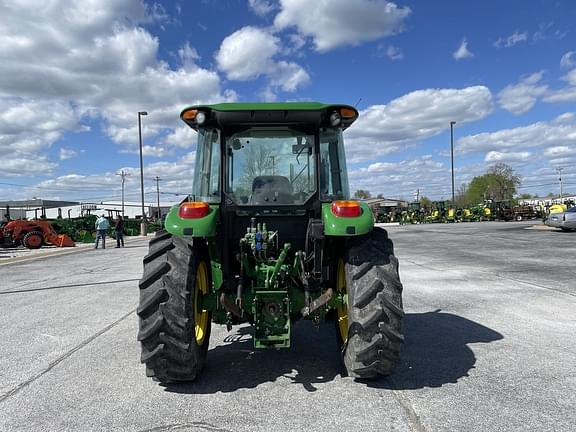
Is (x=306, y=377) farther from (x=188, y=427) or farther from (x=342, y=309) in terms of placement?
(x=188, y=427)

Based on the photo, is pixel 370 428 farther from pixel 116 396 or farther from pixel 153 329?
pixel 116 396

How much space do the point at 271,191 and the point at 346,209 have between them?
850 millimetres

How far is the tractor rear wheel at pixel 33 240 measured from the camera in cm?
2316

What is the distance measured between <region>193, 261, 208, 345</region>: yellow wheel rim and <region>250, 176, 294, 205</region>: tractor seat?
824mm

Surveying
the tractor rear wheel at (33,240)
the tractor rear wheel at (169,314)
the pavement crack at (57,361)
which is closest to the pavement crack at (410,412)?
the tractor rear wheel at (169,314)

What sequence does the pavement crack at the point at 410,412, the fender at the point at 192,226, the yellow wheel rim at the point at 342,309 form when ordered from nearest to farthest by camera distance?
1. the pavement crack at the point at 410,412
2. the fender at the point at 192,226
3. the yellow wheel rim at the point at 342,309

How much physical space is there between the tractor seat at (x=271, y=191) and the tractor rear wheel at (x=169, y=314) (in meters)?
0.83

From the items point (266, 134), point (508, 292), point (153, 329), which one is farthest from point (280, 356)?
point (508, 292)

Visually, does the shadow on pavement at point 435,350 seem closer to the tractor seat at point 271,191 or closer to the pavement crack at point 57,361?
the tractor seat at point 271,191

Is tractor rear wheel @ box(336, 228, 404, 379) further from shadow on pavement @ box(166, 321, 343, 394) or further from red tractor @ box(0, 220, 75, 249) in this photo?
red tractor @ box(0, 220, 75, 249)

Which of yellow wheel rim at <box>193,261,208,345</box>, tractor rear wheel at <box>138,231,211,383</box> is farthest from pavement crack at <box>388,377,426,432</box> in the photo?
yellow wheel rim at <box>193,261,208,345</box>

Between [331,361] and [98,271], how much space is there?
10.2m

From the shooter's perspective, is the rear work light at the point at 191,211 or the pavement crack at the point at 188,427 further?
the rear work light at the point at 191,211

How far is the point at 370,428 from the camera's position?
3.13 meters
